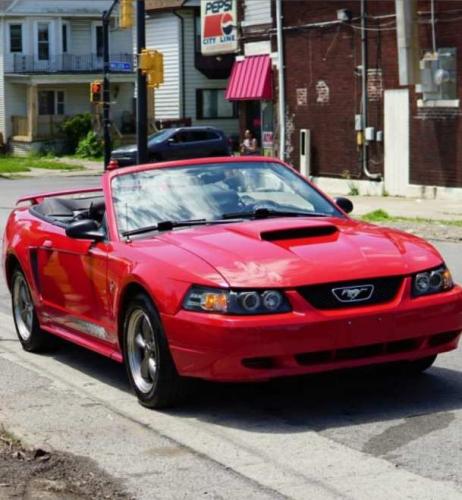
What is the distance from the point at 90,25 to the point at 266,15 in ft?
97.0

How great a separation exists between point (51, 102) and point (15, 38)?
12.0 ft

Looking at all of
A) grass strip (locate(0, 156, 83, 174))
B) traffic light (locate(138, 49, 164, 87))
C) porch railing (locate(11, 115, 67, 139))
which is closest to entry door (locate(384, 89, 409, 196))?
traffic light (locate(138, 49, 164, 87))

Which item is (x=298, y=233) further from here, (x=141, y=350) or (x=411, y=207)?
(x=411, y=207)

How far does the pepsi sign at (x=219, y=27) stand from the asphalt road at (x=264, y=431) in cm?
2805

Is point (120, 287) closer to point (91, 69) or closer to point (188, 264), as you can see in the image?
point (188, 264)

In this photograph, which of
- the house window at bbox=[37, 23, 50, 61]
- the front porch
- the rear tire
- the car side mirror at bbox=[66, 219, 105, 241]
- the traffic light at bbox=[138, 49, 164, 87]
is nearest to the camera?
the car side mirror at bbox=[66, 219, 105, 241]

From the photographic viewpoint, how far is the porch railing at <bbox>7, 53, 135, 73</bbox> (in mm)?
59625

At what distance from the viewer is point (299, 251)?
22.9ft

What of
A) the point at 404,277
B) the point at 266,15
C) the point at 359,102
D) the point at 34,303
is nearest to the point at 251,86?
the point at 266,15

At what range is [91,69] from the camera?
61094 millimetres

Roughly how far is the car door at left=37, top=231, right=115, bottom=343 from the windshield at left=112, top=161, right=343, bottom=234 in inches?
13.0

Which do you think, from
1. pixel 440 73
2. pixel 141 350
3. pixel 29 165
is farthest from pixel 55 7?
pixel 141 350

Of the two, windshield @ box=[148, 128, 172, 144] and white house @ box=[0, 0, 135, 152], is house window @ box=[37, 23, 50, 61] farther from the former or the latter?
windshield @ box=[148, 128, 172, 144]

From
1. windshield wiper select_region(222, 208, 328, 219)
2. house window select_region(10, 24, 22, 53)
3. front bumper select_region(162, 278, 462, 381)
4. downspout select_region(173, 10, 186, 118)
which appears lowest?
front bumper select_region(162, 278, 462, 381)
